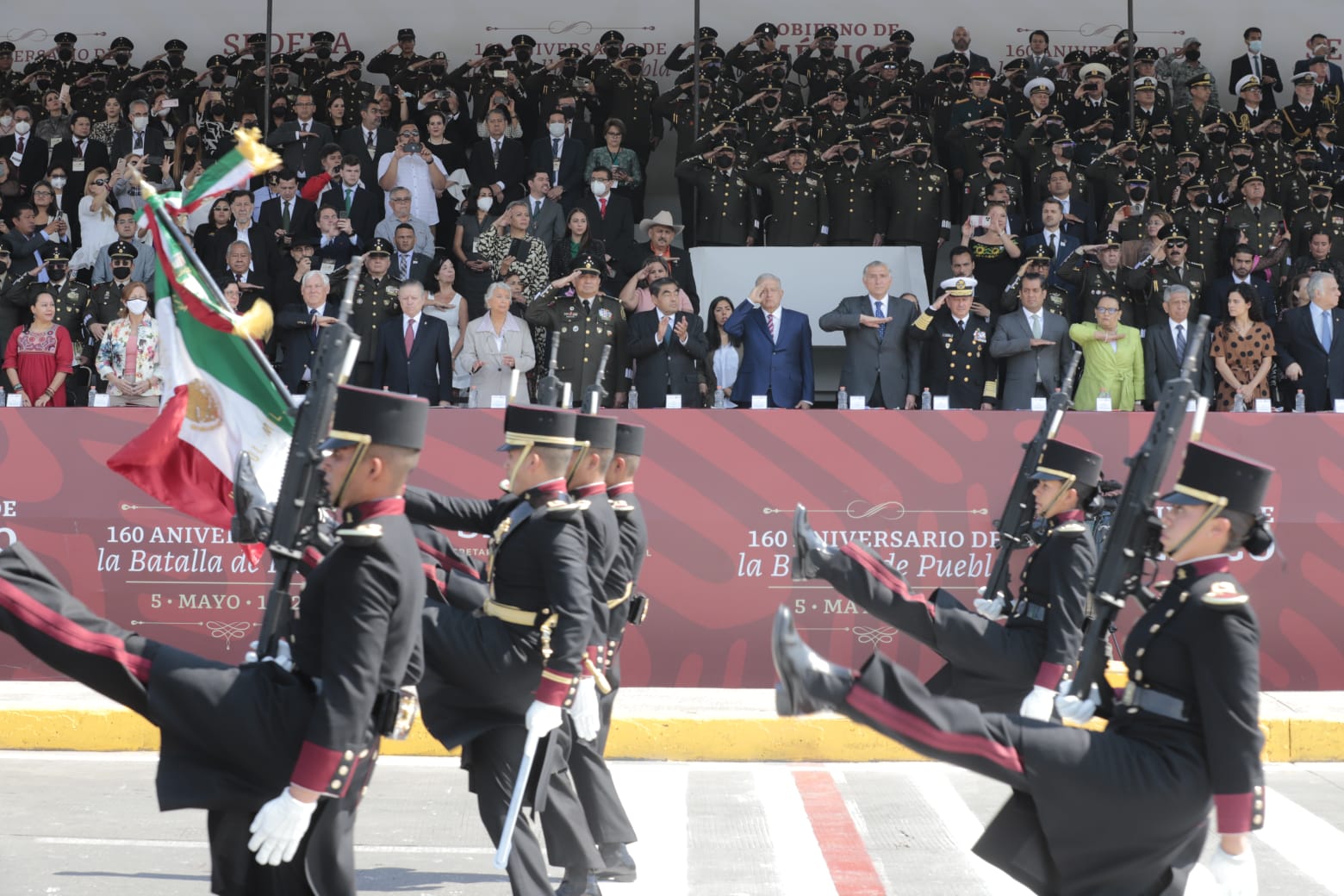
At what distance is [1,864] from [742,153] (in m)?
11.3

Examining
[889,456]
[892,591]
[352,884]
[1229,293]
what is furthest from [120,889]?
[1229,293]

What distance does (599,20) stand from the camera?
2038 cm

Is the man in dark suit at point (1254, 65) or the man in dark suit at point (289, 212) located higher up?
the man in dark suit at point (1254, 65)

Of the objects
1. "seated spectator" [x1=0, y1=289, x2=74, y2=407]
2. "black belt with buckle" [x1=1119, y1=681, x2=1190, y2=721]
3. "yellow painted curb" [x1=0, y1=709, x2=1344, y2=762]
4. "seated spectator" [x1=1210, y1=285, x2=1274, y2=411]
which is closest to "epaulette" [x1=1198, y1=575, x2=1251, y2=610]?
"black belt with buckle" [x1=1119, y1=681, x2=1190, y2=721]

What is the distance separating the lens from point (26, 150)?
1745 cm

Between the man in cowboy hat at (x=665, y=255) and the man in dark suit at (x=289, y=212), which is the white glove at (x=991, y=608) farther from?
the man in dark suit at (x=289, y=212)

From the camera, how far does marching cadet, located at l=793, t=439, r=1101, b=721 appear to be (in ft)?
22.9

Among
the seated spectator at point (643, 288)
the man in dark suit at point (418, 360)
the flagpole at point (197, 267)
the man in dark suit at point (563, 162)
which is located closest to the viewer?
the flagpole at point (197, 267)

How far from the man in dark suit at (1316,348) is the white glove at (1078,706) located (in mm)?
9025

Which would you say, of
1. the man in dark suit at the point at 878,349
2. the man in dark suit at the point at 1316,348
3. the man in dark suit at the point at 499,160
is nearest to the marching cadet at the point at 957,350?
the man in dark suit at the point at 878,349

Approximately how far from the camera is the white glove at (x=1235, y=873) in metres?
4.65

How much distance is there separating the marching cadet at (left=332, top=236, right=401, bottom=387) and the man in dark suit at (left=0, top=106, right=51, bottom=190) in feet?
18.0

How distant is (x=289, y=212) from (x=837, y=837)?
32.5 feet

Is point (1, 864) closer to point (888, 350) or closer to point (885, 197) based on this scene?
point (888, 350)
